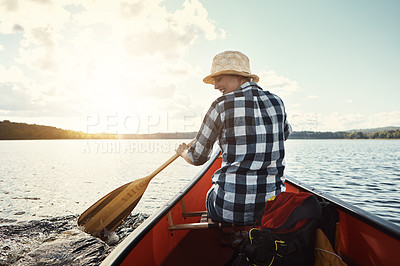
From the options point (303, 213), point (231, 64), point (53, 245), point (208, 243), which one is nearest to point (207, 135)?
point (231, 64)

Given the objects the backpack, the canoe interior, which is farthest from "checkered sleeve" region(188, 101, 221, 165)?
the backpack

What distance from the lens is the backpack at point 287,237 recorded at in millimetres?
1211

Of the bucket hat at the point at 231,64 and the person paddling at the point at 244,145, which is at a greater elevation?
the bucket hat at the point at 231,64

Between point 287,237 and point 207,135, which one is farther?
point 207,135

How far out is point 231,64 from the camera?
1.91 m

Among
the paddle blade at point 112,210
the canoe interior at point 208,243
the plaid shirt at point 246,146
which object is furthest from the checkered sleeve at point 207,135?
the paddle blade at point 112,210

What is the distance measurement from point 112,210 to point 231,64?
259cm

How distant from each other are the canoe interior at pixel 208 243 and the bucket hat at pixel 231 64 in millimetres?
1255

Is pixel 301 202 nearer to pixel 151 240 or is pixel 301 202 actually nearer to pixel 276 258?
pixel 276 258

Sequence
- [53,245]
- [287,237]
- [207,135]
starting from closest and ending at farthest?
1. [287,237]
2. [207,135]
3. [53,245]

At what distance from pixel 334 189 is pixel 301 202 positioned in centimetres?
1105

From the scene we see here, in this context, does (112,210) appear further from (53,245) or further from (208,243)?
(53,245)

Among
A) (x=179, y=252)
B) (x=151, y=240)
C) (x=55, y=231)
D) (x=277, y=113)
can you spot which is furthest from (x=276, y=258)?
(x=55, y=231)

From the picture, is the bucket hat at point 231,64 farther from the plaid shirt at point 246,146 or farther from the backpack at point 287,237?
the backpack at point 287,237
